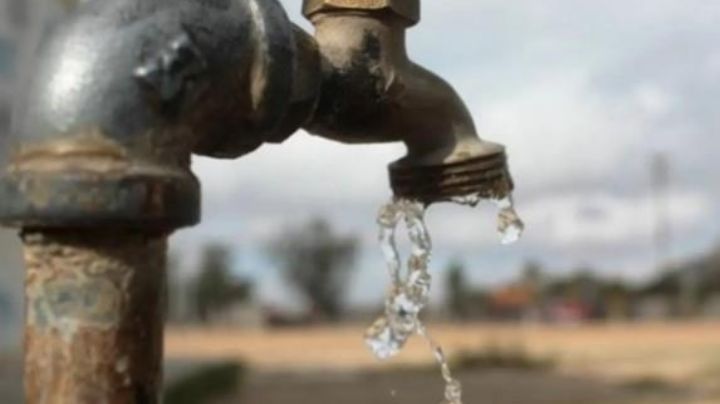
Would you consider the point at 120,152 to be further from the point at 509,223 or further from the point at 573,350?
→ the point at 573,350

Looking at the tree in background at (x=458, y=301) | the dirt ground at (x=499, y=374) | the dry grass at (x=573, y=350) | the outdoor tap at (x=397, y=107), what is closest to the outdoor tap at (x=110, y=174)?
the outdoor tap at (x=397, y=107)

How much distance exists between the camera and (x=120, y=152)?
37.2 inches

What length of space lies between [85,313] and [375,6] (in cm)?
39

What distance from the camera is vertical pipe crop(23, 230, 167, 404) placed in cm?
93

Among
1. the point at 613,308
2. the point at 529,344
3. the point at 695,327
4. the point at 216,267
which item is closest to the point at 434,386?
the point at 529,344

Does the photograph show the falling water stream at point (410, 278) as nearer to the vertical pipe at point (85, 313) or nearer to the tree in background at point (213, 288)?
the vertical pipe at point (85, 313)

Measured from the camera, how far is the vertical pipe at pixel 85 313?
3.06 feet

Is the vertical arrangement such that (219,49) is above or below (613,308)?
above

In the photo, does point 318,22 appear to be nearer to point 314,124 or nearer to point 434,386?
point 314,124

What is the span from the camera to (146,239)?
0.95 metres

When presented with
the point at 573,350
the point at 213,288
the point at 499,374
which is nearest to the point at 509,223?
the point at 499,374

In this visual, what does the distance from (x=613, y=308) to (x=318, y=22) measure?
130 ft

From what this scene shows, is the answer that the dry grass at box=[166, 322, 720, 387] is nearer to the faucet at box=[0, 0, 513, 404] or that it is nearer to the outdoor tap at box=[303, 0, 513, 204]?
the outdoor tap at box=[303, 0, 513, 204]

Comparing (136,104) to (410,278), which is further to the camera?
(410,278)
